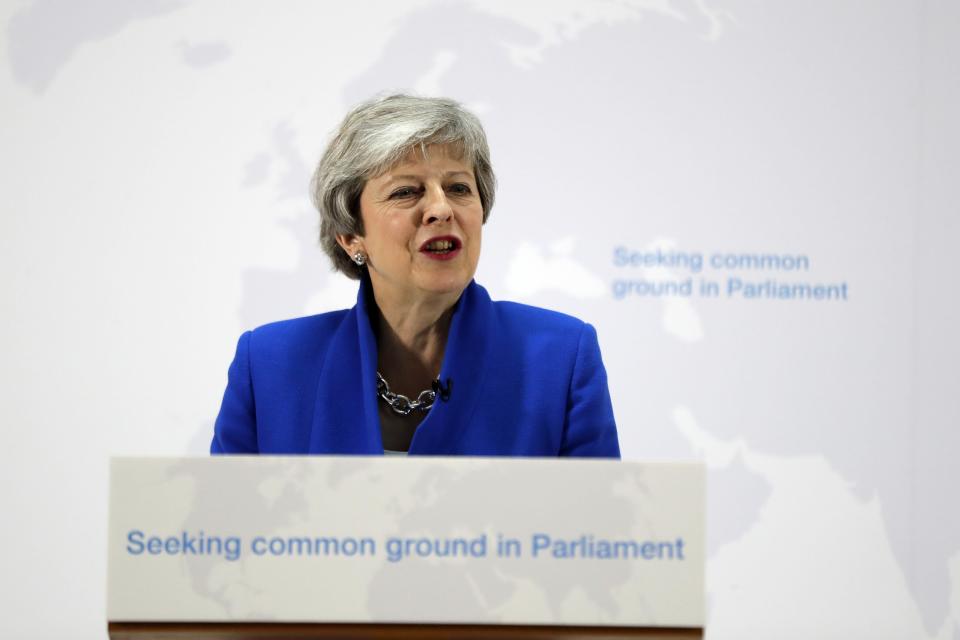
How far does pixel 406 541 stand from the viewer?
1.00m

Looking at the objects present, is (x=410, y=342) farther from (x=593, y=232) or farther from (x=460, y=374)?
(x=593, y=232)

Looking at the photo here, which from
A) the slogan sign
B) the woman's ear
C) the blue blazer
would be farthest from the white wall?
the slogan sign

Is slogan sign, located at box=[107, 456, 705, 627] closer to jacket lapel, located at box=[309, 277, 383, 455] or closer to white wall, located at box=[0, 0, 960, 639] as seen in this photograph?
jacket lapel, located at box=[309, 277, 383, 455]

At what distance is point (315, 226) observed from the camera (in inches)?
114

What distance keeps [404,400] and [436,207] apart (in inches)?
15.0

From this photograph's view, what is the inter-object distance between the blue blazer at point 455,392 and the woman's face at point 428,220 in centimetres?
9

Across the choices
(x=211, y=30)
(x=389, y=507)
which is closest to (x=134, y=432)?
(x=211, y=30)

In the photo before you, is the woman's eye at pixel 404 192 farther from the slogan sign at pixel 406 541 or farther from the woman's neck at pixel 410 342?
the slogan sign at pixel 406 541

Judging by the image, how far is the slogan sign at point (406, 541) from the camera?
3.24ft

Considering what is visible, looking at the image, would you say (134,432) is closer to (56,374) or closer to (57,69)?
(56,374)

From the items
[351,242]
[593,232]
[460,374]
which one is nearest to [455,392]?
[460,374]

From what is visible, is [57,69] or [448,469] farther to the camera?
[57,69]

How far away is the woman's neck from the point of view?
182cm

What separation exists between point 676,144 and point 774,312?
610 millimetres
